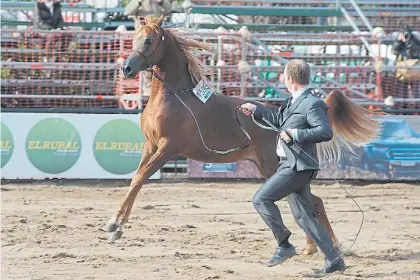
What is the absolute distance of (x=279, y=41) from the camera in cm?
1670

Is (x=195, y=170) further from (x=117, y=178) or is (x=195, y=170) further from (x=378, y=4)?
(x=378, y=4)

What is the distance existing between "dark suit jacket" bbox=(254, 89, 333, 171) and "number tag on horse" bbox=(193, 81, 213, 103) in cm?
239

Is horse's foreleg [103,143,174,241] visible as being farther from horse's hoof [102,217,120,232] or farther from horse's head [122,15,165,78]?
horse's head [122,15,165,78]

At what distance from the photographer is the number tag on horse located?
9.08 metres

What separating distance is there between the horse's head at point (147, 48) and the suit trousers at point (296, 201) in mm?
2390

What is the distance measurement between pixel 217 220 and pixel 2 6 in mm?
9822

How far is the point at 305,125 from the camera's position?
259 inches

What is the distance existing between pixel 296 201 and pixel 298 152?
438mm

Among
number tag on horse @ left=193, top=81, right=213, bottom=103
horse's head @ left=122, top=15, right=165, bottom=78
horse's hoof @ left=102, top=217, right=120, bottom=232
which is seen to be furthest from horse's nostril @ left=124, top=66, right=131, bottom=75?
horse's hoof @ left=102, top=217, right=120, bottom=232

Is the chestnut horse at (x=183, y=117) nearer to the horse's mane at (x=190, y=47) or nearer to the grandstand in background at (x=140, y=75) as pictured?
the horse's mane at (x=190, y=47)

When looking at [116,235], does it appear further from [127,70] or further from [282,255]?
[282,255]

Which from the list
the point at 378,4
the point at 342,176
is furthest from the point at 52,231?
the point at 378,4

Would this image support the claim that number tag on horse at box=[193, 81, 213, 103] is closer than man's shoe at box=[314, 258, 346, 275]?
No

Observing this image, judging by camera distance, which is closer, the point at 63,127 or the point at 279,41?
the point at 63,127
